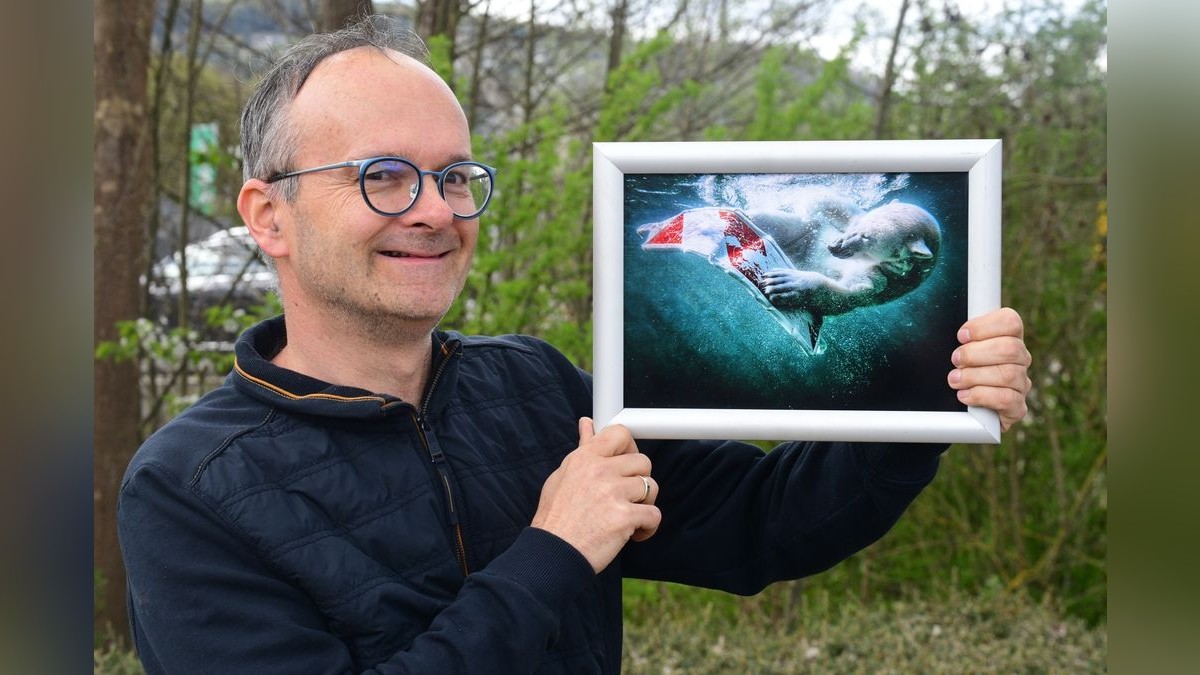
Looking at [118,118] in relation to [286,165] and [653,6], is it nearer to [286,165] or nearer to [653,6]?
[653,6]

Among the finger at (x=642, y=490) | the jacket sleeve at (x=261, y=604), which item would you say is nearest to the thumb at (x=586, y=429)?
the finger at (x=642, y=490)

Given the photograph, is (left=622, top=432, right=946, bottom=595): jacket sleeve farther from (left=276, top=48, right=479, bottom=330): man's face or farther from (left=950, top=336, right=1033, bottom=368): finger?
(left=276, top=48, right=479, bottom=330): man's face

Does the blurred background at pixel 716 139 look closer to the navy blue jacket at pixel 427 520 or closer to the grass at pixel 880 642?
the grass at pixel 880 642

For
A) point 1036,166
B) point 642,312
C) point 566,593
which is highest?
point 1036,166

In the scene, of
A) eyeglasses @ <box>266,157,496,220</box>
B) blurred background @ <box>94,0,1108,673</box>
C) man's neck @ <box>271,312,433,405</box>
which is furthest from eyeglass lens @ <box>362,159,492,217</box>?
blurred background @ <box>94,0,1108,673</box>
